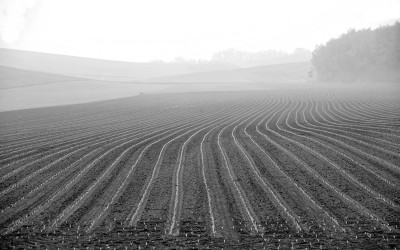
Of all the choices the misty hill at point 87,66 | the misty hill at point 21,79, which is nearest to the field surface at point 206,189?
the misty hill at point 21,79

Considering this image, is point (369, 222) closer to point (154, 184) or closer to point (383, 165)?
point (383, 165)

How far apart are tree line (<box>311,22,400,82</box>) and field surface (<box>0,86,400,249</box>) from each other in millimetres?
50582

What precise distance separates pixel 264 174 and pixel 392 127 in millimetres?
11268

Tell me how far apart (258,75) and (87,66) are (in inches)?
2461

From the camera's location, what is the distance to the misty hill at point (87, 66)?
111 metres

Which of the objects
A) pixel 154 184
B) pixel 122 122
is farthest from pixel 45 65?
pixel 154 184

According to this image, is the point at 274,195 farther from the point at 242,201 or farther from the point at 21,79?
the point at 21,79

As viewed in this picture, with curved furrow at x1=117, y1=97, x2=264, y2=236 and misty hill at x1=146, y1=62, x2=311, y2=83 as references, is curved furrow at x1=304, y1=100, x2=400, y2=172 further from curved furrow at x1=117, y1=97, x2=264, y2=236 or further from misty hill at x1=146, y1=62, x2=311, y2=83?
misty hill at x1=146, y1=62, x2=311, y2=83

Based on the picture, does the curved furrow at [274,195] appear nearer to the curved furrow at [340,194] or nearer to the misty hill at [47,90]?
the curved furrow at [340,194]

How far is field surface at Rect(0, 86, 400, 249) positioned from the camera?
8062mm

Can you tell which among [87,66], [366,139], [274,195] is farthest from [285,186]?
[87,66]

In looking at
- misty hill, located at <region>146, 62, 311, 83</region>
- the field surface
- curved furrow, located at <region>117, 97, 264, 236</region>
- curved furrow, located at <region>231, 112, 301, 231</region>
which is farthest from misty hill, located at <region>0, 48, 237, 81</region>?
curved furrow, located at <region>117, 97, 264, 236</region>

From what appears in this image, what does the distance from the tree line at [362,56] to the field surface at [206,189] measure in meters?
50.6

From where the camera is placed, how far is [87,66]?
126m
